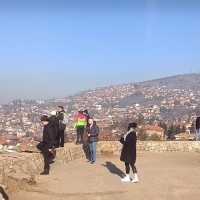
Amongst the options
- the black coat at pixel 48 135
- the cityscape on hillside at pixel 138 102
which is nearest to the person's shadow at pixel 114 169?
the black coat at pixel 48 135

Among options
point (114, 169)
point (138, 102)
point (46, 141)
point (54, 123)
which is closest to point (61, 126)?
point (54, 123)

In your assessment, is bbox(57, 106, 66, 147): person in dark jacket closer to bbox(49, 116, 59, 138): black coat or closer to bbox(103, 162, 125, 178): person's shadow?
bbox(49, 116, 59, 138): black coat

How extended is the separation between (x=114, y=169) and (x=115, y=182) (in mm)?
2782

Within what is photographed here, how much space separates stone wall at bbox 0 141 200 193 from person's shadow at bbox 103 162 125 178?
1.49 metres

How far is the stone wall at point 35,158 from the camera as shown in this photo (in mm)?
13031

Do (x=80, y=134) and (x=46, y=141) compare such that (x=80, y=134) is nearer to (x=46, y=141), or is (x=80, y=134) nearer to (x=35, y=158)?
(x=35, y=158)

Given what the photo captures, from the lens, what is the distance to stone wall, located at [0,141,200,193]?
13.0 meters

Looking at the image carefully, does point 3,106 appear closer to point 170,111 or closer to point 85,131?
point 170,111

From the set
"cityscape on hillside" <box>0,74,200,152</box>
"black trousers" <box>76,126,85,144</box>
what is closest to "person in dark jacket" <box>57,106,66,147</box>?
"black trousers" <box>76,126,85,144</box>

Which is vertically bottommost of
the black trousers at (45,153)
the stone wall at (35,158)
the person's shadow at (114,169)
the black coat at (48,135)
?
the person's shadow at (114,169)

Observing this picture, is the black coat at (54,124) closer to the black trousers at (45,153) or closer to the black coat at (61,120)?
the black trousers at (45,153)

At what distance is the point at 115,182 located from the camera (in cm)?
1441

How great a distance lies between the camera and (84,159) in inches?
763

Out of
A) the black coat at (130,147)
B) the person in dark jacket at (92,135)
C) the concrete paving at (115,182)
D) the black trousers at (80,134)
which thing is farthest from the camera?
the black trousers at (80,134)
